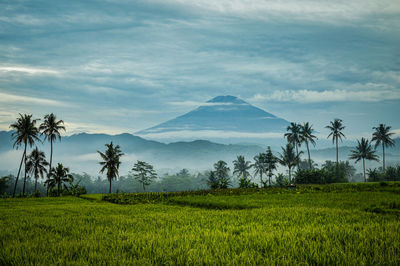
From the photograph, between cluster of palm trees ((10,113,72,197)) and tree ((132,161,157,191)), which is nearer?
cluster of palm trees ((10,113,72,197))

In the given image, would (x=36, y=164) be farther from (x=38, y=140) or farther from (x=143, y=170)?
(x=143, y=170)

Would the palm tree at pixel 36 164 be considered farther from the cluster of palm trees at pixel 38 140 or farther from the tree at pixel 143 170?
the tree at pixel 143 170

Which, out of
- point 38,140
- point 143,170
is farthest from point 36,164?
point 143,170

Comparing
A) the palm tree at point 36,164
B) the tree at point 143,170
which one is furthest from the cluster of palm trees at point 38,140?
the tree at point 143,170

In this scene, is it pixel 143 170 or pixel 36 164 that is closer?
pixel 36 164

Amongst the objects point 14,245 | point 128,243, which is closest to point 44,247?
point 14,245

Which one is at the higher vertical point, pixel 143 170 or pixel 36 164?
pixel 36 164

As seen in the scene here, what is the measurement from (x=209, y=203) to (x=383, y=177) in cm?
6424

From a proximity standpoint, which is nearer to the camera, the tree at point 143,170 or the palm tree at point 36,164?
the palm tree at point 36,164

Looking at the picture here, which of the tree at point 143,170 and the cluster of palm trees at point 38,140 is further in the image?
the tree at point 143,170

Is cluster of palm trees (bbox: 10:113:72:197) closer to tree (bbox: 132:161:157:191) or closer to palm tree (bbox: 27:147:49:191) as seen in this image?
palm tree (bbox: 27:147:49:191)

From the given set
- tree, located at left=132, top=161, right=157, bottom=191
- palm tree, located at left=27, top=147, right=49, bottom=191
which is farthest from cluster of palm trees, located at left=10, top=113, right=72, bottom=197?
tree, located at left=132, top=161, right=157, bottom=191

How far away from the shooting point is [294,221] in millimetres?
11789

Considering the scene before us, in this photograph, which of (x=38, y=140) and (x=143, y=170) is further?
(x=143, y=170)
